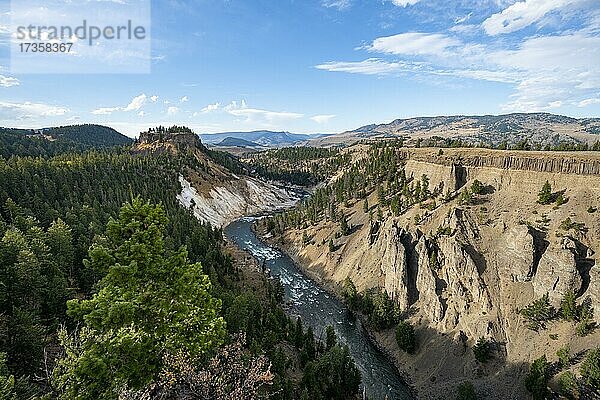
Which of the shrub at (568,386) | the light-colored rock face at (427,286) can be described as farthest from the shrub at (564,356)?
the light-colored rock face at (427,286)

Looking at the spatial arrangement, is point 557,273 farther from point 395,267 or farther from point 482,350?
point 395,267

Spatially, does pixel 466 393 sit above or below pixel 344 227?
below

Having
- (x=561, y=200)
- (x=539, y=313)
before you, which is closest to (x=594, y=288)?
(x=539, y=313)

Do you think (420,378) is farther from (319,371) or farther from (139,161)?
(139,161)

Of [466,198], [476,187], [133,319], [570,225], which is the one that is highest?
[476,187]

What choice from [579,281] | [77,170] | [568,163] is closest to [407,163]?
[568,163]

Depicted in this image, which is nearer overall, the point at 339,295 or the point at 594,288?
the point at 594,288
